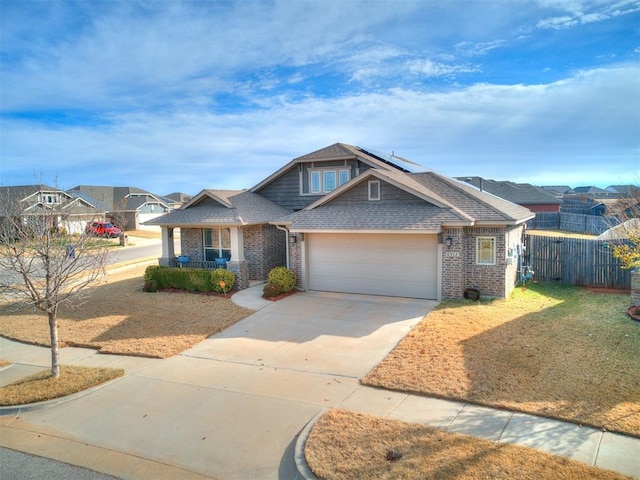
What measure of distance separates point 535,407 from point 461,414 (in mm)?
1218

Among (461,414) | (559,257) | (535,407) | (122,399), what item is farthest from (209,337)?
(559,257)

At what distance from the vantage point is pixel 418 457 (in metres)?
5.89

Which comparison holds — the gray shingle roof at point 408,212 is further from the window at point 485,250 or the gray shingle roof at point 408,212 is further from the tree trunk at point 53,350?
the tree trunk at point 53,350

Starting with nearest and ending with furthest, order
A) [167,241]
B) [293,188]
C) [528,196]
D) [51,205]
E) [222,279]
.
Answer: [51,205]
[222,279]
[167,241]
[293,188]
[528,196]

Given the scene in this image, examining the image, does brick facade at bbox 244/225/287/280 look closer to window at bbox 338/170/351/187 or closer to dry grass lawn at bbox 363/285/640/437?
window at bbox 338/170/351/187

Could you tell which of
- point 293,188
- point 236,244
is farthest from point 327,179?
point 236,244

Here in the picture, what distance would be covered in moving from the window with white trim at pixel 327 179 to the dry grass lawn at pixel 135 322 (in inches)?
278

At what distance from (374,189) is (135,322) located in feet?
31.1

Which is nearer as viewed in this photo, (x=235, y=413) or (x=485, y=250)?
(x=235, y=413)

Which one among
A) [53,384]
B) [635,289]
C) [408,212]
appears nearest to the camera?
[53,384]

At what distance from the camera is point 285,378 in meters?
9.12

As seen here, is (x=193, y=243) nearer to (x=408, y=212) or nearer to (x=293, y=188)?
(x=293, y=188)

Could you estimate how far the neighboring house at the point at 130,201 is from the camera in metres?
54.4

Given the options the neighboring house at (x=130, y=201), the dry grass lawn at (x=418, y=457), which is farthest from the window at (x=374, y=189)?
the neighboring house at (x=130, y=201)
